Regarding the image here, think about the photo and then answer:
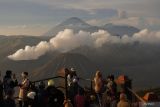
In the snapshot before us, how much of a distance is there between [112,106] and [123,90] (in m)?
0.77

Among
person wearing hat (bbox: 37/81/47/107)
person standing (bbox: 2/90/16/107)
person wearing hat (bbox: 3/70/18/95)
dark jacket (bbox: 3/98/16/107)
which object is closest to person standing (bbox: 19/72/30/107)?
person wearing hat (bbox: 3/70/18/95)

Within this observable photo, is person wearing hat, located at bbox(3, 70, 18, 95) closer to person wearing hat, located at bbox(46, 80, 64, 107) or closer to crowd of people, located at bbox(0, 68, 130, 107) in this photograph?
crowd of people, located at bbox(0, 68, 130, 107)

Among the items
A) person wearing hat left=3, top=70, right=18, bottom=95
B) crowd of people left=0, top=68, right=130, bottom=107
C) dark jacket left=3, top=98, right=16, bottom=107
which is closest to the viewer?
dark jacket left=3, top=98, right=16, bottom=107

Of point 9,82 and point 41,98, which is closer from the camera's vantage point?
point 41,98

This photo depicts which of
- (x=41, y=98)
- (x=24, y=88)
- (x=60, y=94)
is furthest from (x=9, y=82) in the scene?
(x=60, y=94)

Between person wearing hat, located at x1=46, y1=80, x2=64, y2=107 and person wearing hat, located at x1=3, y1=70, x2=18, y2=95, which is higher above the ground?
person wearing hat, located at x1=3, y1=70, x2=18, y2=95

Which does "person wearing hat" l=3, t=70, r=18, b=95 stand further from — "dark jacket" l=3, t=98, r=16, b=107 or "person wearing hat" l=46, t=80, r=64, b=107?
"person wearing hat" l=46, t=80, r=64, b=107

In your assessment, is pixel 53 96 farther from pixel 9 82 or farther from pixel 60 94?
pixel 9 82

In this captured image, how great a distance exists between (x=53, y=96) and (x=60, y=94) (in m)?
0.26

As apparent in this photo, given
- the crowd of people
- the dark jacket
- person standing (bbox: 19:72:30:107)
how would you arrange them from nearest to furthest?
the dark jacket → the crowd of people → person standing (bbox: 19:72:30:107)

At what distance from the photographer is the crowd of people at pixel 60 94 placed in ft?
54.5

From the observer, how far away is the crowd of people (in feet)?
54.5

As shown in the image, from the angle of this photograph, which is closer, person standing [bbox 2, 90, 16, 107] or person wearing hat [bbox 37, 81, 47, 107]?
person standing [bbox 2, 90, 16, 107]

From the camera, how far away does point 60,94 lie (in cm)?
1667
